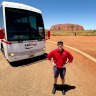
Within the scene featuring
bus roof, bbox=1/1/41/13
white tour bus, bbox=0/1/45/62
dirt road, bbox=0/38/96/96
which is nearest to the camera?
dirt road, bbox=0/38/96/96

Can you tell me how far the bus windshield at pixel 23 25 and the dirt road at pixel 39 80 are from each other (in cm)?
179

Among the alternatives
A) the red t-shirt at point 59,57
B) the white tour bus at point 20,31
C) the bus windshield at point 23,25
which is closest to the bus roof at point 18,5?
the white tour bus at point 20,31

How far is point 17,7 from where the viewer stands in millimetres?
13125

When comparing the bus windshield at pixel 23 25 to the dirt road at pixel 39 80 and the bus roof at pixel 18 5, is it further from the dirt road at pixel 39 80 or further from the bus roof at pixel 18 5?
the dirt road at pixel 39 80

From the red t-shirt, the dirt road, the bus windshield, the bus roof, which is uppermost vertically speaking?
the bus roof

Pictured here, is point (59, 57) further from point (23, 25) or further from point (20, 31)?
point (23, 25)

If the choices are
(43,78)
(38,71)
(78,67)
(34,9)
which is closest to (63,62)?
(43,78)

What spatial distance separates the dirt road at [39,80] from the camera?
8016 mm

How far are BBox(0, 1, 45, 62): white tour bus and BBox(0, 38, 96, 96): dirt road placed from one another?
939mm

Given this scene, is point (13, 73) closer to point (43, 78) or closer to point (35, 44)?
point (43, 78)

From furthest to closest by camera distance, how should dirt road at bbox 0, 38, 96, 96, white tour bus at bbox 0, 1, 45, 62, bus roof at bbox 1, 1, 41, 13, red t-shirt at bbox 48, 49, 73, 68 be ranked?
bus roof at bbox 1, 1, 41, 13 → white tour bus at bbox 0, 1, 45, 62 → dirt road at bbox 0, 38, 96, 96 → red t-shirt at bbox 48, 49, 73, 68

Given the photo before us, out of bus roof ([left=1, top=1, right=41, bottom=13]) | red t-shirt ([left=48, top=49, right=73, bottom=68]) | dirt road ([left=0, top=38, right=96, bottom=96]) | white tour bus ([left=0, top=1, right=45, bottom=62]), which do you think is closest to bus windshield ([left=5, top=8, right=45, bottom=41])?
white tour bus ([left=0, top=1, right=45, bottom=62])

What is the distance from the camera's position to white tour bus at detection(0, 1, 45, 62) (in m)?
12.4

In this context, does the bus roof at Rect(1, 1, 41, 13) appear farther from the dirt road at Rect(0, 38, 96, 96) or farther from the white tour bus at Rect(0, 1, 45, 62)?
the dirt road at Rect(0, 38, 96, 96)
